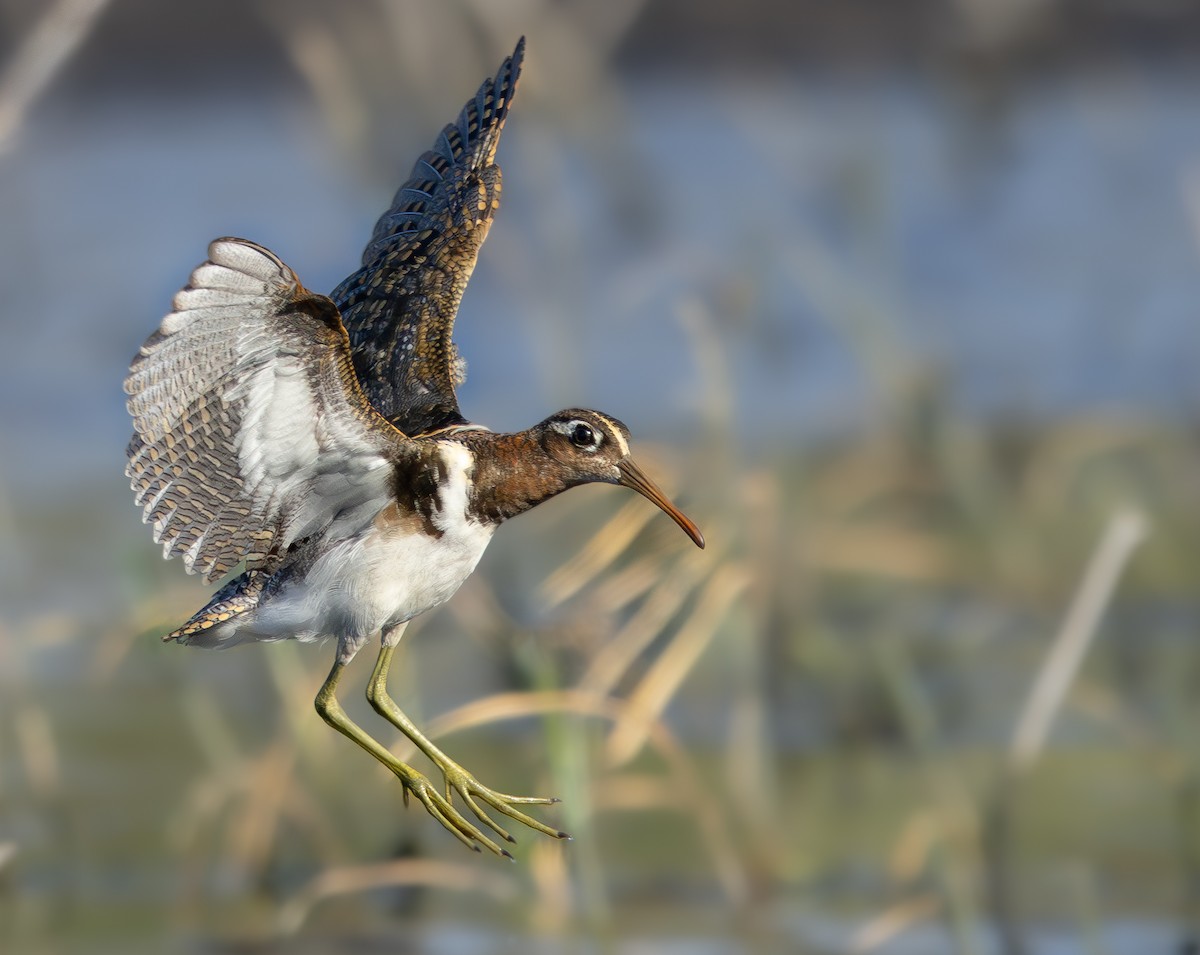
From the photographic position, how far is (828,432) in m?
14.9

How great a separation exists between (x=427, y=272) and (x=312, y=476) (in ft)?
4.52

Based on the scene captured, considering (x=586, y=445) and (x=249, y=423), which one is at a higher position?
(x=249, y=423)

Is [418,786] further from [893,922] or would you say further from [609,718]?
[893,922]

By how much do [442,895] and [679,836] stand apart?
1.29 metres

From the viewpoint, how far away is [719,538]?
8.97m

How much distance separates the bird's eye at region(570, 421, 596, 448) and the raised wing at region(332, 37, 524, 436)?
433 millimetres

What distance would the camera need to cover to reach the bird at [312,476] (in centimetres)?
469

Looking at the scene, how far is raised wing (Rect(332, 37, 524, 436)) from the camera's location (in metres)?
5.84

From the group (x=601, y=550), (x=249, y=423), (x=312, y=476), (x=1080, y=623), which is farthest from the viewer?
(x=1080, y=623)

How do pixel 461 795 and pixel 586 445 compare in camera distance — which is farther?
pixel 586 445

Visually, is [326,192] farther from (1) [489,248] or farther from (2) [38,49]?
(2) [38,49]

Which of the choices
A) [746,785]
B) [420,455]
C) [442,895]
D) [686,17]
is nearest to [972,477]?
[746,785]

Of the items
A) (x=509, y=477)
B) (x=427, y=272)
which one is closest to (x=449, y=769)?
(x=509, y=477)

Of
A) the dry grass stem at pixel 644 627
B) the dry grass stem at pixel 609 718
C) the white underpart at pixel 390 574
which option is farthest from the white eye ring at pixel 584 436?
the dry grass stem at pixel 644 627
